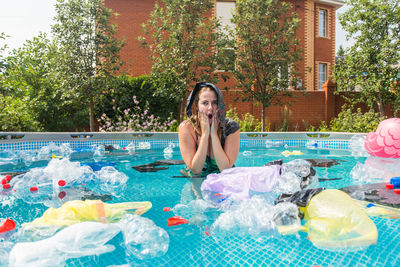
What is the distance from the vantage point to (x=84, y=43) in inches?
369

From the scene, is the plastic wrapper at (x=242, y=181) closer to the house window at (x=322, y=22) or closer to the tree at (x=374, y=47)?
the tree at (x=374, y=47)

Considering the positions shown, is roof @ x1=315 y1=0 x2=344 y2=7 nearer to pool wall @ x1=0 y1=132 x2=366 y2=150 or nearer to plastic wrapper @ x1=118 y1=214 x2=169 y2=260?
pool wall @ x1=0 y1=132 x2=366 y2=150

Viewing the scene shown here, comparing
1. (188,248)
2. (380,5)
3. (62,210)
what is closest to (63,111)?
(62,210)

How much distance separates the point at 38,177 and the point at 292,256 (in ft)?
9.97

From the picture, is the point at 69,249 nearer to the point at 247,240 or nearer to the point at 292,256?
the point at 247,240

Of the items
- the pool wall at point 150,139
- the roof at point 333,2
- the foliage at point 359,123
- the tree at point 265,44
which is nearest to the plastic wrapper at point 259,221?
the pool wall at point 150,139

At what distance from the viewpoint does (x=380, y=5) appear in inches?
458

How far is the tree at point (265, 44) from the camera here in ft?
32.8

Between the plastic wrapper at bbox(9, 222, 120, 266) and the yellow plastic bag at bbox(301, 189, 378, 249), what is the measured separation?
1.33m

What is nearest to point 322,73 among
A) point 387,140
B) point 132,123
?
point 132,123

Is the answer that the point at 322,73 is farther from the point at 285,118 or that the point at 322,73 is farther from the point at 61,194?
the point at 61,194

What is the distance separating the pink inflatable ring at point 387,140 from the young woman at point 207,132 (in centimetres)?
330

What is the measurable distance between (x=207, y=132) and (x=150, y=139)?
17.4 feet

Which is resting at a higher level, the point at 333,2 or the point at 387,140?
the point at 333,2
